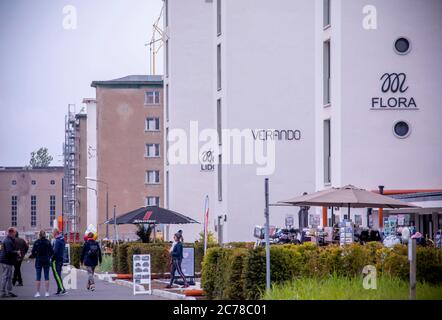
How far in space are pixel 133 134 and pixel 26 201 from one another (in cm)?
6704

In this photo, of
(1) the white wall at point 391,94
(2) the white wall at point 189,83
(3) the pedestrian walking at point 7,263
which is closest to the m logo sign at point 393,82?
(1) the white wall at point 391,94

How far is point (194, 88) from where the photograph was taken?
7869 centimetres

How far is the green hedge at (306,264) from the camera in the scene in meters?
24.1

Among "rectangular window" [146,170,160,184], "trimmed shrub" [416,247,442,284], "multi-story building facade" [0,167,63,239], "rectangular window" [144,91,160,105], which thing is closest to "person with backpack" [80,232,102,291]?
"trimmed shrub" [416,247,442,284]

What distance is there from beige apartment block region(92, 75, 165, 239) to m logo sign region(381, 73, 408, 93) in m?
66.1

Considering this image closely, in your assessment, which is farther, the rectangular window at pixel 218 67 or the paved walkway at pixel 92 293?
the rectangular window at pixel 218 67

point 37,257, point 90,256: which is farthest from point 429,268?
point 90,256

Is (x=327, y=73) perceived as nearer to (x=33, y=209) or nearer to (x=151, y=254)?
(x=151, y=254)

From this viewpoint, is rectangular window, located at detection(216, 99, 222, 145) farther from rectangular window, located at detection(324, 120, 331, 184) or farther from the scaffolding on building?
the scaffolding on building

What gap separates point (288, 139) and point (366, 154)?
604 inches

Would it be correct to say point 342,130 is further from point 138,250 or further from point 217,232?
point 217,232

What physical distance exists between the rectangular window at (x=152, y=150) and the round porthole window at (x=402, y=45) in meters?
67.5

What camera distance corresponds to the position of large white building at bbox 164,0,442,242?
49.6m

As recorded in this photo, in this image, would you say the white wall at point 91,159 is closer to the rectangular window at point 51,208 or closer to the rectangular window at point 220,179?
the rectangular window at point 51,208
